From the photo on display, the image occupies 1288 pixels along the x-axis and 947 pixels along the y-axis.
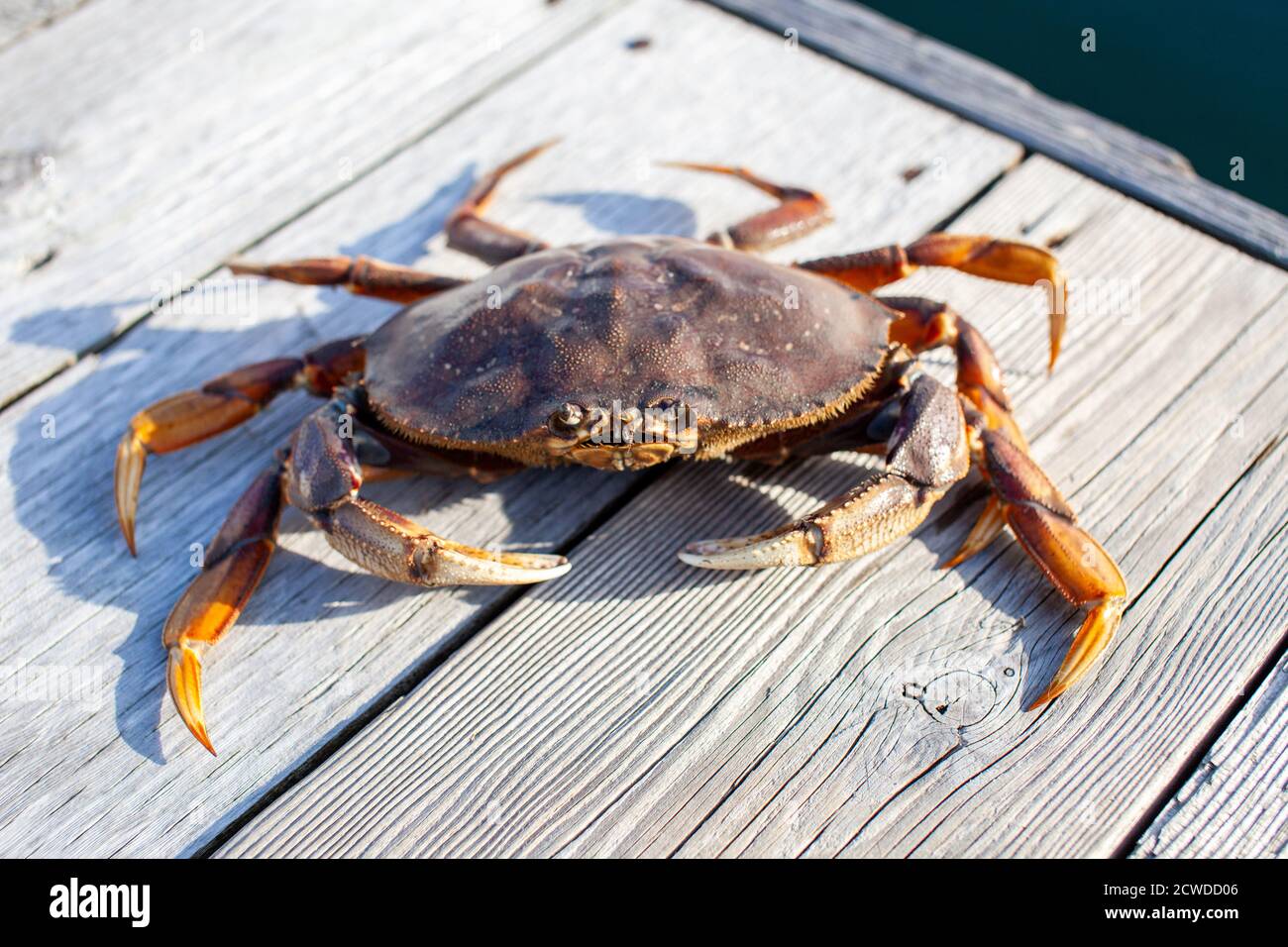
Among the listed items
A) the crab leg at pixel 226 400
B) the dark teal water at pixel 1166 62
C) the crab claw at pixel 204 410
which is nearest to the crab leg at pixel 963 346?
the crab leg at pixel 226 400

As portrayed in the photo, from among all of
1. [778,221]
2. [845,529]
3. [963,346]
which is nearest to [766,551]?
[845,529]

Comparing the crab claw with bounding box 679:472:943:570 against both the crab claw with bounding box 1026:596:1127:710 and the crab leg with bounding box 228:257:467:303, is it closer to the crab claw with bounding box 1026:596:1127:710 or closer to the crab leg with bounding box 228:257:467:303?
the crab claw with bounding box 1026:596:1127:710

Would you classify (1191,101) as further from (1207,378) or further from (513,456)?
(513,456)

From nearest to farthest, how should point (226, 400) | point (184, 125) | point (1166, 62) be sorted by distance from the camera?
point (226, 400) < point (184, 125) < point (1166, 62)

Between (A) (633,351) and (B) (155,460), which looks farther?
(B) (155,460)

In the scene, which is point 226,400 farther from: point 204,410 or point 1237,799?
point 1237,799

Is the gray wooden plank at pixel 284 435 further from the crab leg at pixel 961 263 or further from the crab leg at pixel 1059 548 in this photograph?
the crab leg at pixel 1059 548
